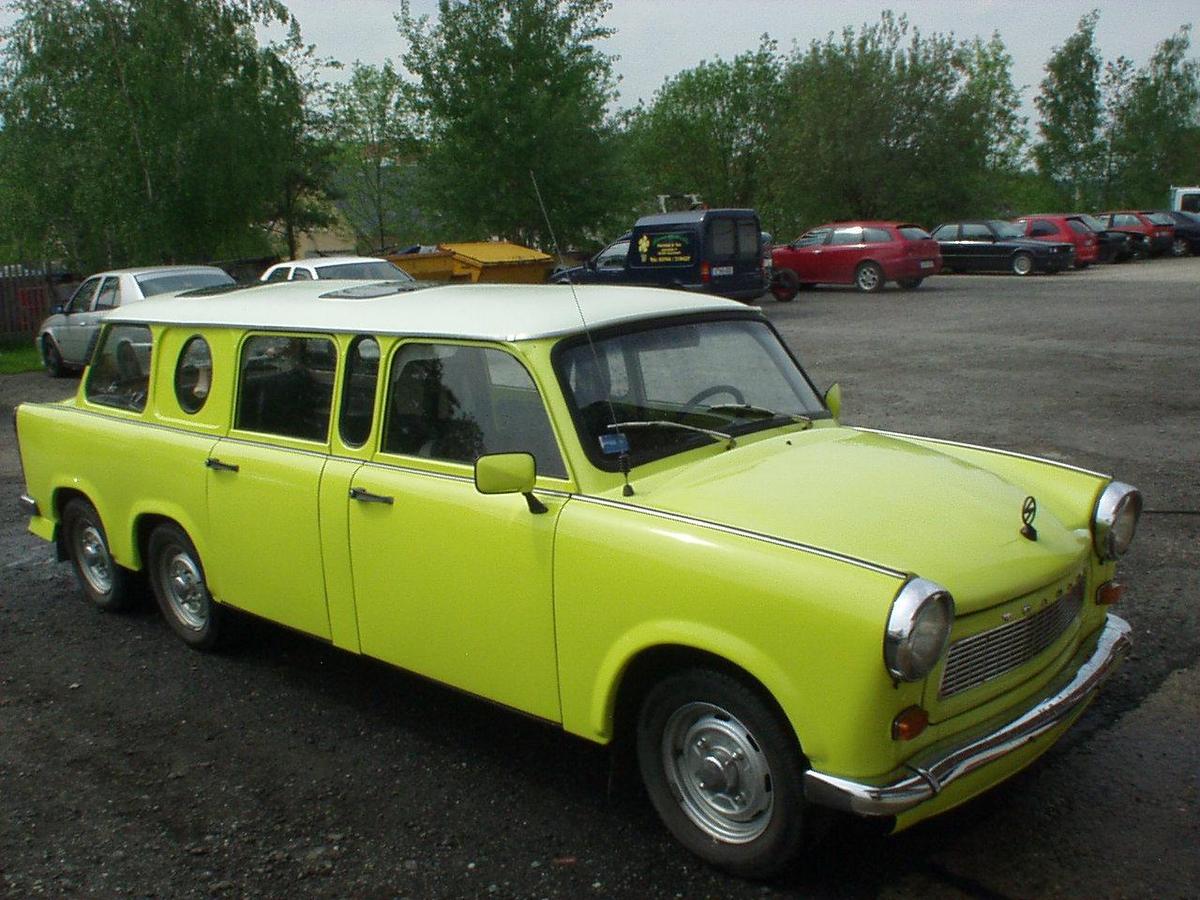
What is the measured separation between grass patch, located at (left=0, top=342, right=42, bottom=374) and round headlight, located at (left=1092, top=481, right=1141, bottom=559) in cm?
1801

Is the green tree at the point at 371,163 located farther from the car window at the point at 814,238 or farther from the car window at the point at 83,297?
the car window at the point at 83,297

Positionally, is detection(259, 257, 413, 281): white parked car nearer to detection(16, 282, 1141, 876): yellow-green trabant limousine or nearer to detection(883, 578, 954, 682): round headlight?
detection(16, 282, 1141, 876): yellow-green trabant limousine

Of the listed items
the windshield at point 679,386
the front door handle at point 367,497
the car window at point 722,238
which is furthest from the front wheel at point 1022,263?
the front door handle at point 367,497

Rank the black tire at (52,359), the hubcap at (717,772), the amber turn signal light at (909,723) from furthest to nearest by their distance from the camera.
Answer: the black tire at (52,359), the hubcap at (717,772), the amber turn signal light at (909,723)

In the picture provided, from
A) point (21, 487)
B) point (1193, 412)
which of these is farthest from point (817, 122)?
point (21, 487)

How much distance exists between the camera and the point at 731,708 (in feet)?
10.8

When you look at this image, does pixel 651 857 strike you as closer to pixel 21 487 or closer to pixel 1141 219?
pixel 21 487

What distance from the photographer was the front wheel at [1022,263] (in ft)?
99.6

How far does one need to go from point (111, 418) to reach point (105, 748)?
1815 mm

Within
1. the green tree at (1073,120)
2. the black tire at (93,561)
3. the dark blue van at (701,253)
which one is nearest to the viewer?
the black tire at (93,561)

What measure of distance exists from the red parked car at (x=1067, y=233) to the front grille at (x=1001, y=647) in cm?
2997

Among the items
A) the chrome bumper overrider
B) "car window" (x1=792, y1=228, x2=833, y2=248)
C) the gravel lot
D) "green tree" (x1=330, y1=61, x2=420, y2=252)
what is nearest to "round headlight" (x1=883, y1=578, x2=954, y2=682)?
the chrome bumper overrider

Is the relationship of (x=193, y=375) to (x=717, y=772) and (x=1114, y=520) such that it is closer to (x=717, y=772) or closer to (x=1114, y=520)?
(x=717, y=772)

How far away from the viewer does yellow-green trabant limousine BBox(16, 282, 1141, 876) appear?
3115mm
